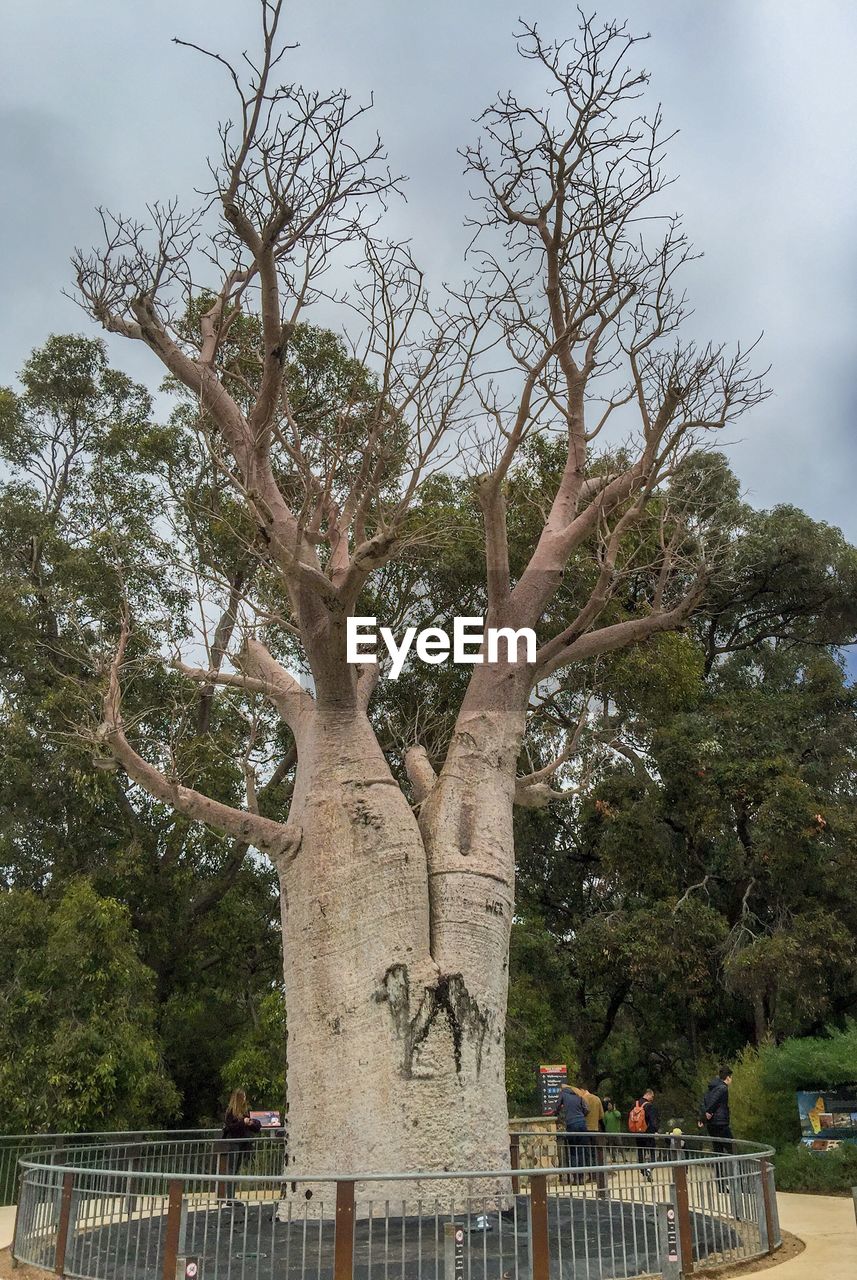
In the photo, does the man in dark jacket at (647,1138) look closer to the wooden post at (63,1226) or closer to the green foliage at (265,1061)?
the wooden post at (63,1226)

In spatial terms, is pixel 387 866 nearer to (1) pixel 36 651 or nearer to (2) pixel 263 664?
(2) pixel 263 664

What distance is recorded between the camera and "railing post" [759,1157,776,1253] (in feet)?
26.1

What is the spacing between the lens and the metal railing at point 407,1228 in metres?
6.24

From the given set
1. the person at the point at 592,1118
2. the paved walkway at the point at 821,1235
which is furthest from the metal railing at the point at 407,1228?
the person at the point at 592,1118

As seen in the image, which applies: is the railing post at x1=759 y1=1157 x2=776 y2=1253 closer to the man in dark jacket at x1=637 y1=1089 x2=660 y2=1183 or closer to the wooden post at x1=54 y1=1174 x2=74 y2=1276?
the man in dark jacket at x1=637 y1=1089 x2=660 y2=1183

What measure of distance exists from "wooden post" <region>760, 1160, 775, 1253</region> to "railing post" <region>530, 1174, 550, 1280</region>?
2.55 m

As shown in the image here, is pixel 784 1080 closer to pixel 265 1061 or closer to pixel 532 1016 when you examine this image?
pixel 532 1016

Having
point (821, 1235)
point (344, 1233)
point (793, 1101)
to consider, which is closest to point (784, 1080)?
point (793, 1101)

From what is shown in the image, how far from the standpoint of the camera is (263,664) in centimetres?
1098

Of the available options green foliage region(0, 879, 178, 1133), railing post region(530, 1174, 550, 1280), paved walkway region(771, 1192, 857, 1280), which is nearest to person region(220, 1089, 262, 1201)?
green foliage region(0, 879, 178, 1133)

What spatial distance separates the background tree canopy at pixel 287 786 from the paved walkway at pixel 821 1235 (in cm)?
549

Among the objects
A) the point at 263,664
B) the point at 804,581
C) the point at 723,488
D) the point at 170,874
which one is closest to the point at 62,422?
the point at 170,874

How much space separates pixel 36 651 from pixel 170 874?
446cm

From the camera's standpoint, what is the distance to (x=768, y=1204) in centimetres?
815
